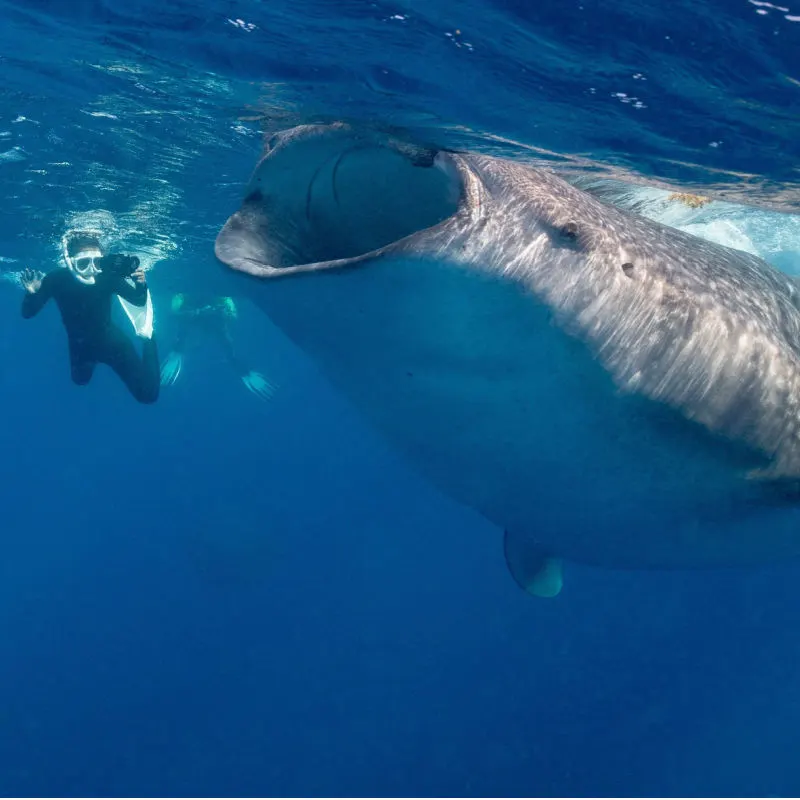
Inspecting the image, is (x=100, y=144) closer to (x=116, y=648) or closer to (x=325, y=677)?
(x=325, y=677)

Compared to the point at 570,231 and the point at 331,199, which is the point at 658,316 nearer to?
the point at 570,231

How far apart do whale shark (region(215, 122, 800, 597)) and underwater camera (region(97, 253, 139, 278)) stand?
839 cm

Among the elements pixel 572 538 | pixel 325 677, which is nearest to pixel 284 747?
pixel 325 677

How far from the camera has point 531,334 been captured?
2805mm

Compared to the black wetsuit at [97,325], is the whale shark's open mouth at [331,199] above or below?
above

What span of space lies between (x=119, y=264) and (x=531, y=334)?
10272 mm

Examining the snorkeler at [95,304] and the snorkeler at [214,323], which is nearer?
the snorkeler at [95,304]

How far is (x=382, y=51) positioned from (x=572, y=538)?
508cm

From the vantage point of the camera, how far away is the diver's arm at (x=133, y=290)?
11.5 metres

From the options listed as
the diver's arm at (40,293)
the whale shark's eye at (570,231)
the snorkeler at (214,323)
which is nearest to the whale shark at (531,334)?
the whale shark's eye at (570,231)

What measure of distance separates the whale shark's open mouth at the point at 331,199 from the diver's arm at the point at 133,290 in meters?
8.69

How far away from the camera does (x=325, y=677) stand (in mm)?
25922

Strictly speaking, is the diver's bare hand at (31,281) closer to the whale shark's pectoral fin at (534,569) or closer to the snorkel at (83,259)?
the snorkel at (83,259)

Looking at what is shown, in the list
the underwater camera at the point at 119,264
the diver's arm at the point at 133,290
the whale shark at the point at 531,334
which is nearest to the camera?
the whale shark at the point at 531,334
